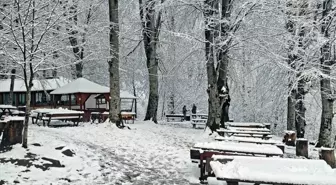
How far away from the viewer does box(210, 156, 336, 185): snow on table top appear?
17.9 feet

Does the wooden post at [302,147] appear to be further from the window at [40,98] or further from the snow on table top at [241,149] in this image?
the window at [40,98]

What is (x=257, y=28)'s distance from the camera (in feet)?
45.2

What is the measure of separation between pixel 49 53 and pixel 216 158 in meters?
5.40

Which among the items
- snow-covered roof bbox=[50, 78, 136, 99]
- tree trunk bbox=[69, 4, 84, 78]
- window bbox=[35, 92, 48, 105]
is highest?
tree trunk bbox=[69, 4, 84, 78]

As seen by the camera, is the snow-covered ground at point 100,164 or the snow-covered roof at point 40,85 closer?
the snow-covered ground at point 100,164

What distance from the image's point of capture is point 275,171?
619 cm

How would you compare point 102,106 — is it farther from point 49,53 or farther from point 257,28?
point 49,53

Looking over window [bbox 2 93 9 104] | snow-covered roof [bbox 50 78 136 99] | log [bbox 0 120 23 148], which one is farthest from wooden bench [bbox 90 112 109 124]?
window [bbox 2 93 9 104]

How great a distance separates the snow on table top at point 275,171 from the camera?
545 cm

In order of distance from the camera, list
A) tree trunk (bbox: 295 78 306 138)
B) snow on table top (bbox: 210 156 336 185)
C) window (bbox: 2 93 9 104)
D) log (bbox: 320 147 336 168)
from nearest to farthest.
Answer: snow on table top (bbox: 210 156 336 185) → log (bbox: 320 147 336 168) → tree trunk (bbox: 295 78 306 138) → window (bbox: 2 93 9 104)

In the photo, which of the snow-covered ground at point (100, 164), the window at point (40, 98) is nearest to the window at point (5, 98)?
the window at point (40, 98)

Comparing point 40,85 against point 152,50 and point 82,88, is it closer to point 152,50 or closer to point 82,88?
point 82,88

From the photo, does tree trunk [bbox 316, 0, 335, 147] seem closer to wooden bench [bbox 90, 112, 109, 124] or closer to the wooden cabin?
wooden bench [bbox 90, 112, 109, 124]

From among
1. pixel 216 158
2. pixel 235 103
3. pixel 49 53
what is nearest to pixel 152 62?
pixel 235 103
